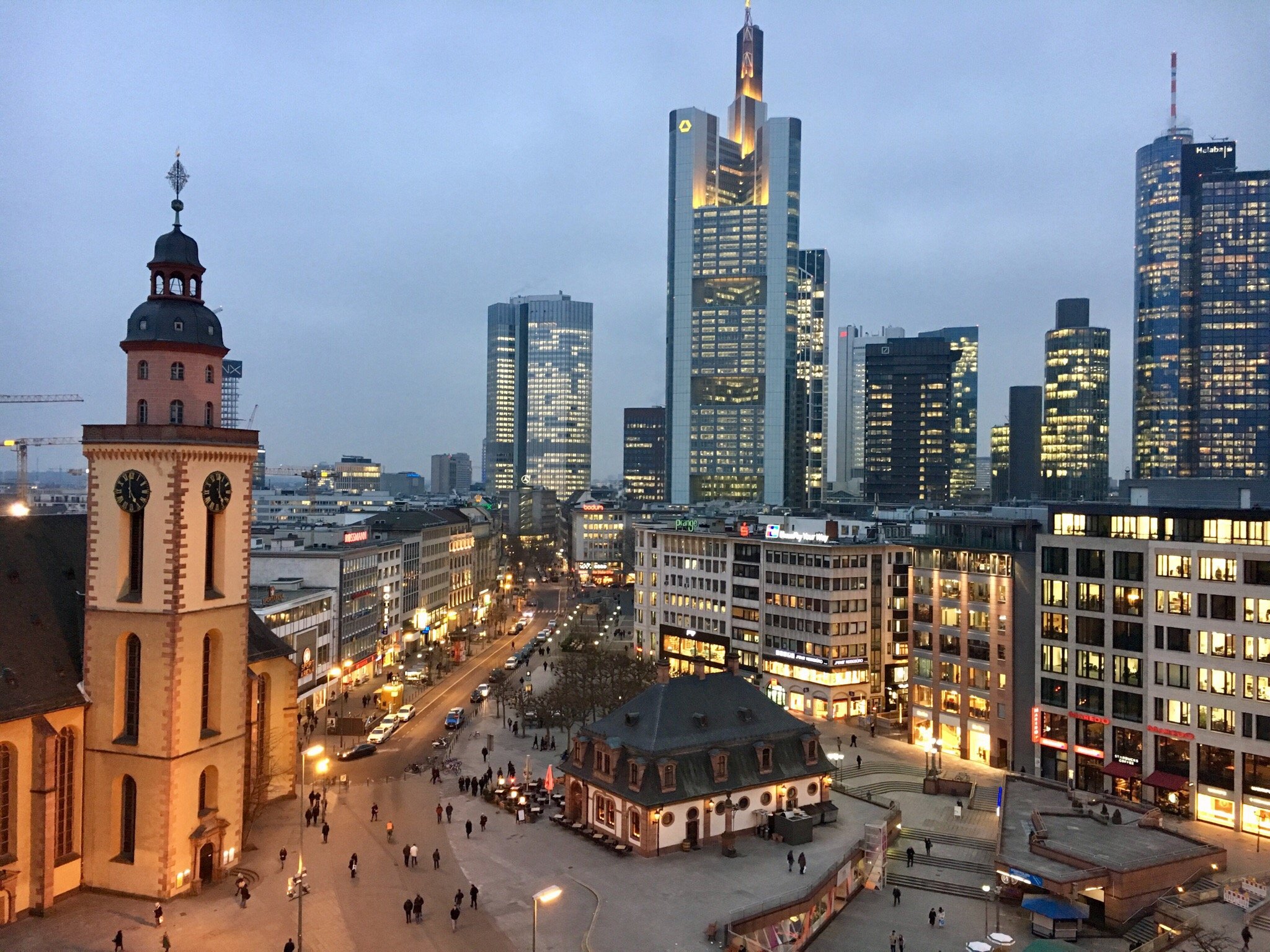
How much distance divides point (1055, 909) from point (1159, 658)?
1112 inches

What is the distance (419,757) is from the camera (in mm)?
73562

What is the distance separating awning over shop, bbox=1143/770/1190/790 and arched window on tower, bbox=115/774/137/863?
218ft

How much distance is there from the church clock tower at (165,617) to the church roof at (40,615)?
5.41 feet

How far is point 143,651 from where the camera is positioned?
4522 cm

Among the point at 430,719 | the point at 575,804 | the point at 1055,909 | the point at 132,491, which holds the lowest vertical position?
the point at 430,719

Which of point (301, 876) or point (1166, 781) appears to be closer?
point (301, 876)

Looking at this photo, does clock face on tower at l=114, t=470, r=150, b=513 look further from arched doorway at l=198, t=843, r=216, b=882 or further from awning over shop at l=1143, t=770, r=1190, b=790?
awning over shop at l=1143, t=770, r=1190, b=790

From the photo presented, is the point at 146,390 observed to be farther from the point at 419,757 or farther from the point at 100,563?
the point at 419,757

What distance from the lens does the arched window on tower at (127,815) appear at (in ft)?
147

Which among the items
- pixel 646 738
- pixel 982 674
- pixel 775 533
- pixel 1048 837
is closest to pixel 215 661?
pixel 646 738

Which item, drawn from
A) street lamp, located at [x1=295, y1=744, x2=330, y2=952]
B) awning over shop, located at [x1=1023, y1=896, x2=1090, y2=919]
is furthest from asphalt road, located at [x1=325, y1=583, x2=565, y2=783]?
Answer: awning over shop, located at [x1=1023, y1=896, x2=1090, y2=919]

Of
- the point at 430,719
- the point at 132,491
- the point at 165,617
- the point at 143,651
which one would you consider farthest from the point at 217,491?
the point at 430,719

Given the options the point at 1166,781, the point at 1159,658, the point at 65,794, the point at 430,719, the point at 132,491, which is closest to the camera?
the point at 65,794

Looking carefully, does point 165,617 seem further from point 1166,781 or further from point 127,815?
point 1166,781
